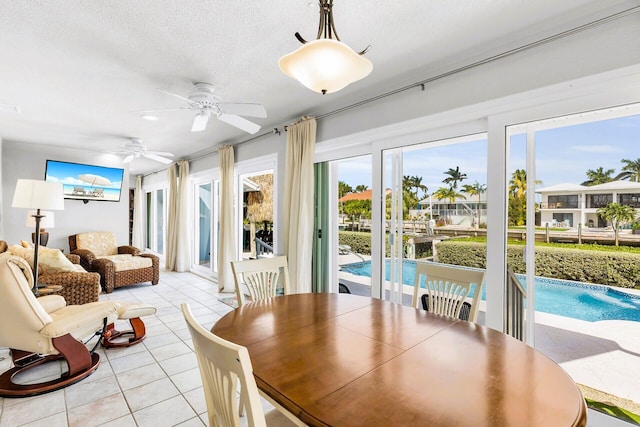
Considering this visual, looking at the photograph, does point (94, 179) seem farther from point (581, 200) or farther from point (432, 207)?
point (581, 200)

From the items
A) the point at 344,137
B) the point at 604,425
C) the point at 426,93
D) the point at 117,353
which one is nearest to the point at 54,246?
the point at 117,353

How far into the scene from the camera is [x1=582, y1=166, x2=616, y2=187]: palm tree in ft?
6.51

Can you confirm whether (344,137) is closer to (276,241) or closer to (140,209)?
(276,241)

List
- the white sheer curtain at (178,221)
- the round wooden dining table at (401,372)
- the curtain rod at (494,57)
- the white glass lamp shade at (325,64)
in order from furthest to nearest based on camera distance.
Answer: the white sheer curtain at (178,221)
the curtain rod at (494,57)
the white glass lamp shade at (325,64)
the round wooden dining table at (401,372)

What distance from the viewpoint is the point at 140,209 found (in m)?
9.28

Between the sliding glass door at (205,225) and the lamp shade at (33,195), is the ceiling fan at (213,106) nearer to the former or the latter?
the lamp shade at (33,195)

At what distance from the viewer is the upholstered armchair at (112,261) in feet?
17.2

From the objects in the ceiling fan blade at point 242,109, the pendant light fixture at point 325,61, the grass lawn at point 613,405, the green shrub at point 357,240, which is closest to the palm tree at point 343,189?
the green shrub at point 357,240

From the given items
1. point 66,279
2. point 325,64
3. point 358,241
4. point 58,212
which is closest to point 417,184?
point 358,241

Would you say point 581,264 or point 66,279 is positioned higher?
point 581,264

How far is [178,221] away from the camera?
22.2 ft

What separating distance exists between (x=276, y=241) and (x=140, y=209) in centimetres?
→ 684

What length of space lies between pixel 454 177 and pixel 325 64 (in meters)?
1.89

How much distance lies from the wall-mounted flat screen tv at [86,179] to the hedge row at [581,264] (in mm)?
6936
